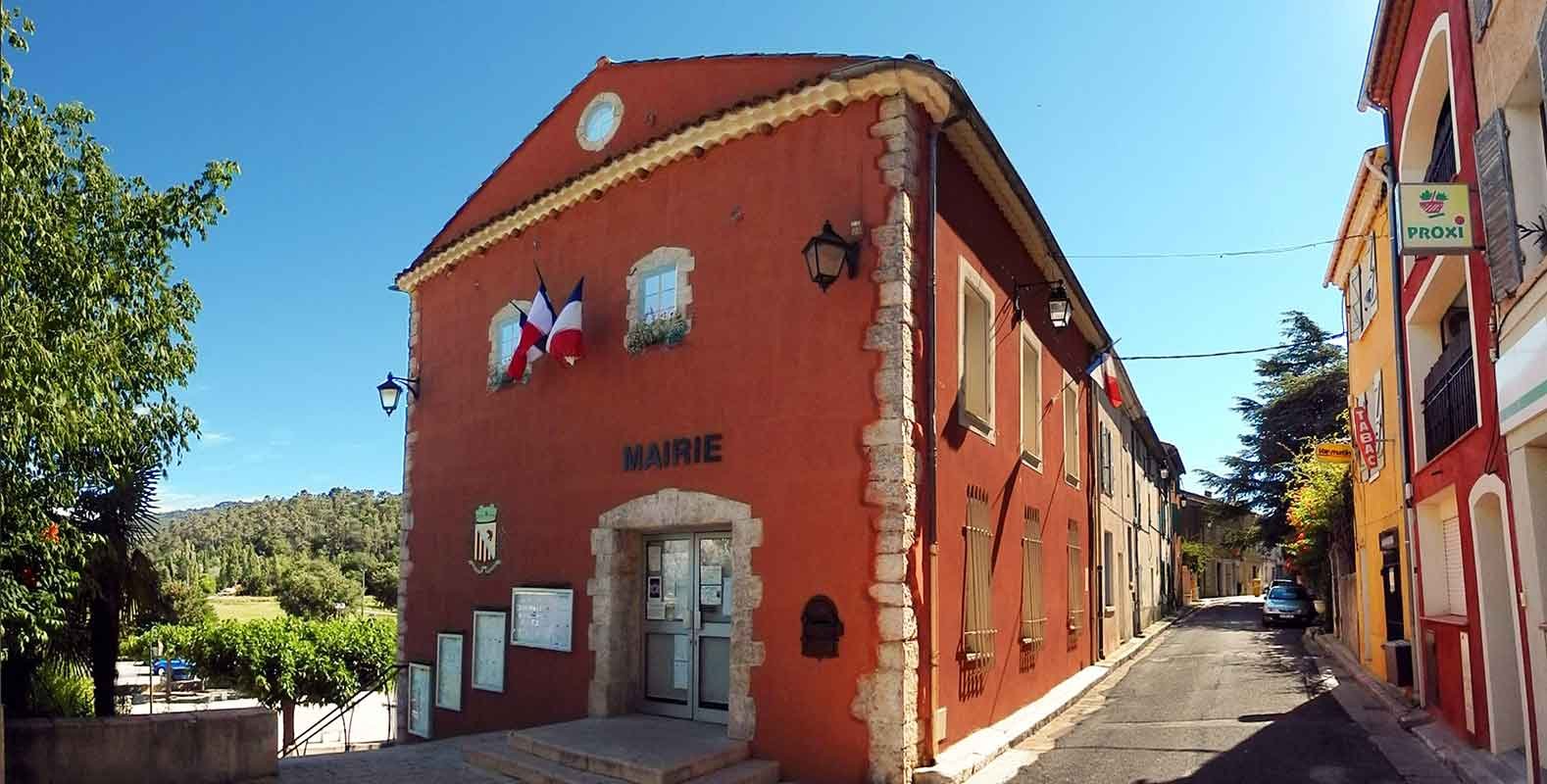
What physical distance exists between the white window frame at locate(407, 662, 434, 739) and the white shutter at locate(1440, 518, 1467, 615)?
10.4 m

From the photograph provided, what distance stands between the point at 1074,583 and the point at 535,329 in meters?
8.04

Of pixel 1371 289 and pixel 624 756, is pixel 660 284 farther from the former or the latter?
pixel 1371 289

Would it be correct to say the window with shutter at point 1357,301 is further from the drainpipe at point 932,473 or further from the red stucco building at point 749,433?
the drainpipe at point 932,473

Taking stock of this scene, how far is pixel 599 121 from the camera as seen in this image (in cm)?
1056

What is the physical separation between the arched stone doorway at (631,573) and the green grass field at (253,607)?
42.9 metres

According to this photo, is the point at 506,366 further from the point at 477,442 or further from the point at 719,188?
the point at 719,188

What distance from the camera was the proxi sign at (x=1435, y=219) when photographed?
7.16 m

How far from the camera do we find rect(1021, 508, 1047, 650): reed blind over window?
35.7ft

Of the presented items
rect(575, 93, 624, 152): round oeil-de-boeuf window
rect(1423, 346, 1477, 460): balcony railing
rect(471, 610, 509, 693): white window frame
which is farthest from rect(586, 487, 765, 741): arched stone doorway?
rect(1423, 346, 1477, 460): balcony railing

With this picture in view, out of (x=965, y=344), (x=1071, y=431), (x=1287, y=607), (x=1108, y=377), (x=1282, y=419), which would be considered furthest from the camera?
(x=1282, y=419)

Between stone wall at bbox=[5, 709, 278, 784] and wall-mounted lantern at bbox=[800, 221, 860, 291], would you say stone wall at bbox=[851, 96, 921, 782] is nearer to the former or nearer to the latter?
wall-mounted lantern at bbox=[800, 221, 860, 291]

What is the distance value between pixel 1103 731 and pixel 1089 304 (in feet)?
21.2

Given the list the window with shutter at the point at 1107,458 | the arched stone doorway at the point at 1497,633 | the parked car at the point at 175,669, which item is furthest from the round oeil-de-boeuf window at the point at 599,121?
the parked car at the point at 175,669

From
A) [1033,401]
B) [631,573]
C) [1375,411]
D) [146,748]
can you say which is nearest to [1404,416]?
[1375,411]
